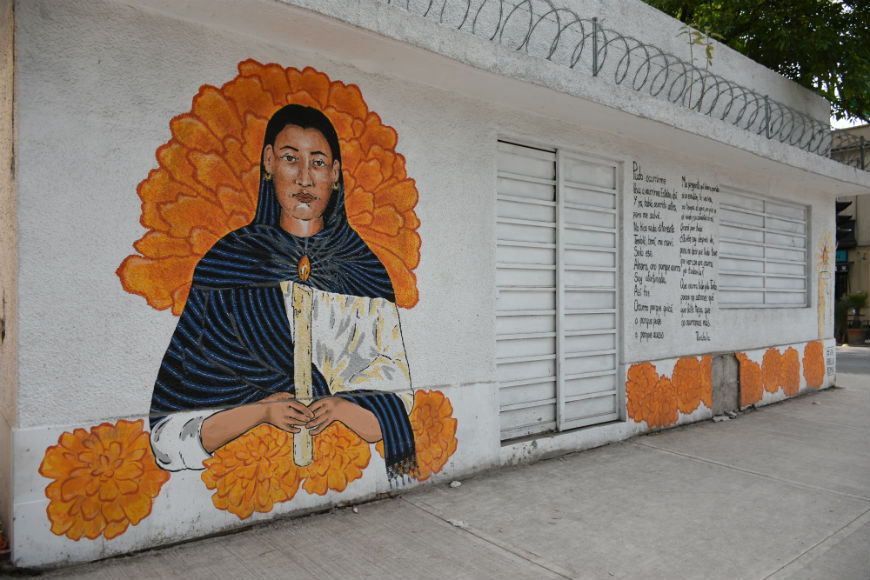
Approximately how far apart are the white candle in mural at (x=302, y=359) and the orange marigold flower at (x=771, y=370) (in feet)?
20.3

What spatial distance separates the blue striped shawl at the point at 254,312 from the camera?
11.2 feet

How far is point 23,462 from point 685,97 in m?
6.78

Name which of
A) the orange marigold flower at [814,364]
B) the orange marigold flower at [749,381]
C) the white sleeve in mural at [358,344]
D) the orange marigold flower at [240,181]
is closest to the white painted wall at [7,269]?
the orange marigold flower at [240,181]

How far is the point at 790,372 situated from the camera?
8242 mm

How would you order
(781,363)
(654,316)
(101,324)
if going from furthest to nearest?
1. (781,363)
2. (654,316)
3. (101,324)

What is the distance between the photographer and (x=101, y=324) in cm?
313

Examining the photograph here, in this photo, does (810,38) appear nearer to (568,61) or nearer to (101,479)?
(568,61)

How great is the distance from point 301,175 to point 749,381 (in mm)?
6108

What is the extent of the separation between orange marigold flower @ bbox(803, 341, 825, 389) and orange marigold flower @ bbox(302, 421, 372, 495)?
7.23 metres

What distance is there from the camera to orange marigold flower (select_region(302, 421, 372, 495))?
381 centimetres

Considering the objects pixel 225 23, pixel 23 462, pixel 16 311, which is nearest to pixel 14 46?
pixel 225 23

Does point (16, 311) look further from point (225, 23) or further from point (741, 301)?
point (741, 301)

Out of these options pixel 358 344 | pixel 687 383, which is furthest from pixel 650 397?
pixel 358 344

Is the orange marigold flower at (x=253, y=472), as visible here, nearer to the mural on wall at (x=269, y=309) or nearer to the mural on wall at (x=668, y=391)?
the mural on wall at (x=269, y=309)
